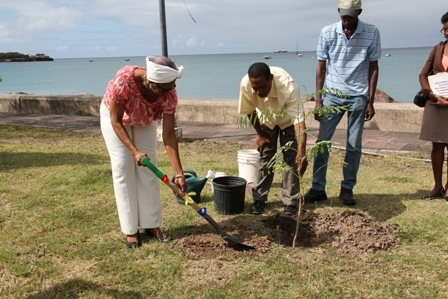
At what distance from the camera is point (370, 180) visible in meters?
6.23

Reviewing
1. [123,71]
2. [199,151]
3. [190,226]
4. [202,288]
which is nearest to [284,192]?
[190,226]

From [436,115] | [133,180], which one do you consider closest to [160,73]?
[133,180]

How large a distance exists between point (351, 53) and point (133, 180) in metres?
2.68

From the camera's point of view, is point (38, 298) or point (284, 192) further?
point (284, 192)

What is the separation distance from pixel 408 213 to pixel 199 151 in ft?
13.6

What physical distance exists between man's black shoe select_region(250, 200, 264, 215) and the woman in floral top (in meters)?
1.11

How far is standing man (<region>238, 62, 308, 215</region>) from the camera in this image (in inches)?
164

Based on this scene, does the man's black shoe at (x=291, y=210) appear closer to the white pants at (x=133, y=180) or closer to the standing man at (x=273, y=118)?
the standing man at (x=273, y=118)

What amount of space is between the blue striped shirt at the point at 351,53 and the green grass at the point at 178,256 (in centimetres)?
138

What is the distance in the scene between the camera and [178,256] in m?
3.92

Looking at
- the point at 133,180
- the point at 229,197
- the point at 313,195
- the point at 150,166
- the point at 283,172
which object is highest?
the point at 150,166

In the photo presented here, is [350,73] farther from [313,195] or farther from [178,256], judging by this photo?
[178,256]

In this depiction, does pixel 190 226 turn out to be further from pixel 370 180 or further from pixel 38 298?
pixel 370 180

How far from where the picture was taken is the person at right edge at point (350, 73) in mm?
4848
